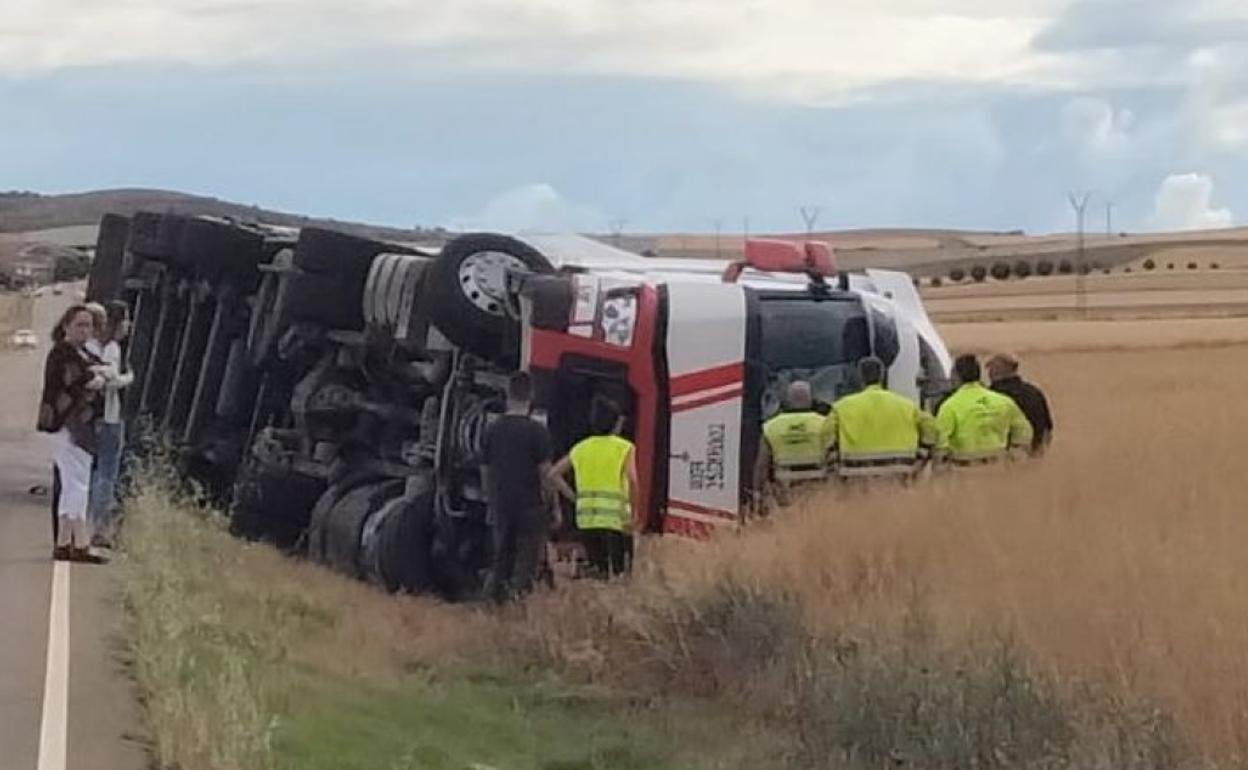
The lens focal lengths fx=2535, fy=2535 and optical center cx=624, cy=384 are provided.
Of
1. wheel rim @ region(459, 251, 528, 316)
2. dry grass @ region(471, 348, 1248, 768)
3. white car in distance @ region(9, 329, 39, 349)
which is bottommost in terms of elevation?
dry grass @ region(471, 348, 1248, 768)

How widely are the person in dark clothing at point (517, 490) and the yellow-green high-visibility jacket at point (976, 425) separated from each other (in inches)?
96.3

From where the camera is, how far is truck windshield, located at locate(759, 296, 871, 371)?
1445cm

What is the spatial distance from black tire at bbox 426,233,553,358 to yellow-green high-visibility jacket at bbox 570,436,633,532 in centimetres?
138

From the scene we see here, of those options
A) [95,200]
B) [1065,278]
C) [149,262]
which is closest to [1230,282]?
[1065,278]

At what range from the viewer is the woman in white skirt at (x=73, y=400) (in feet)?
46.5

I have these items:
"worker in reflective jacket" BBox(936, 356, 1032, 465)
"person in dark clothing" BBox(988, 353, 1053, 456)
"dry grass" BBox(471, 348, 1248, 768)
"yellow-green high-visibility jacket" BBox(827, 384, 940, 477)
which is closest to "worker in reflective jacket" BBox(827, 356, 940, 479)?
"yellow-green high-visibility jacket" BBox(827, 384, 940, 477)

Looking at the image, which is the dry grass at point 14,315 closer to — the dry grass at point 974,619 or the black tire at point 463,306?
the black tire at point 463,306

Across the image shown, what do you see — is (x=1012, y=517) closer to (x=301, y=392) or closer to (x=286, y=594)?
(x=286, y=594)

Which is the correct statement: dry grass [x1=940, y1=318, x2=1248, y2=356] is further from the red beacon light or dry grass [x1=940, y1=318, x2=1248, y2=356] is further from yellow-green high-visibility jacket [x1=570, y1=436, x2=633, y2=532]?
yellow-green high-visibility jacket [x1=570, y1=436, x2=633, y2=532]

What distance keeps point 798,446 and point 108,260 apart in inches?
450

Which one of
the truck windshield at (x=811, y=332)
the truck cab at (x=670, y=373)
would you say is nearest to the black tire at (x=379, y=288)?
the truck cab at (x=670, y=373)

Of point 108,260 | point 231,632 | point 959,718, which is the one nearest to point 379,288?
point 231,632

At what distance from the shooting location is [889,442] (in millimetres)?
13891

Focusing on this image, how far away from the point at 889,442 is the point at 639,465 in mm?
1387
